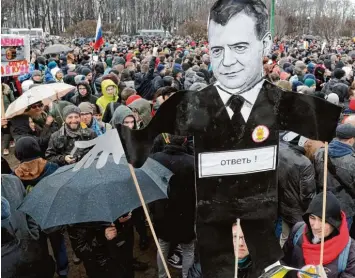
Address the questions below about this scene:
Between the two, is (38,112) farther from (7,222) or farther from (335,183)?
(335,183)

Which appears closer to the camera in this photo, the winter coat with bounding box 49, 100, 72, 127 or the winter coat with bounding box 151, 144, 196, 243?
the winter coat with bounding box 151, 144, 196, 243

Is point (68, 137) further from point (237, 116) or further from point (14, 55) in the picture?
point (14, 55)

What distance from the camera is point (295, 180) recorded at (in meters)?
3.06

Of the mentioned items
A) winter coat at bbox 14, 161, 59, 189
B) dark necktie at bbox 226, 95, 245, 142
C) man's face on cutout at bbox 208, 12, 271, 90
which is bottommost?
winter coat at bbox 14, 161, 59, 189

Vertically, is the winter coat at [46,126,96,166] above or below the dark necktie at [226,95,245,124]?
below

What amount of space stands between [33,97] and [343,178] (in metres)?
3.30

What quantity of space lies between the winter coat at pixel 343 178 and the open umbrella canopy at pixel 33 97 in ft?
9.87

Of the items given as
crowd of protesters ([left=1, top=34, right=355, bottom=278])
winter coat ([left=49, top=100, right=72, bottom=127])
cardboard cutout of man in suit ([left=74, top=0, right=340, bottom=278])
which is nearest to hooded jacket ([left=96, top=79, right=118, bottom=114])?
winter coat ([left=49, top=100, right=72, bottom=127])

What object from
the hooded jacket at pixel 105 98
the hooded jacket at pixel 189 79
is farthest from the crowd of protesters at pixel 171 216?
the hooded jacket at pixel 189 79

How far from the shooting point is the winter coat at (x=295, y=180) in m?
3.03

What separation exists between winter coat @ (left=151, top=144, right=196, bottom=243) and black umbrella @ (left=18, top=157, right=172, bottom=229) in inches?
9.7

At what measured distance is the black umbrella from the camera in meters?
2.32

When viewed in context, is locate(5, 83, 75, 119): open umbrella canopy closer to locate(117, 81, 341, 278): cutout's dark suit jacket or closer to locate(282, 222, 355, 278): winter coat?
locate(117, 81, 341, 278): cutout's dark suit jacket

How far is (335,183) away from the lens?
319cm
